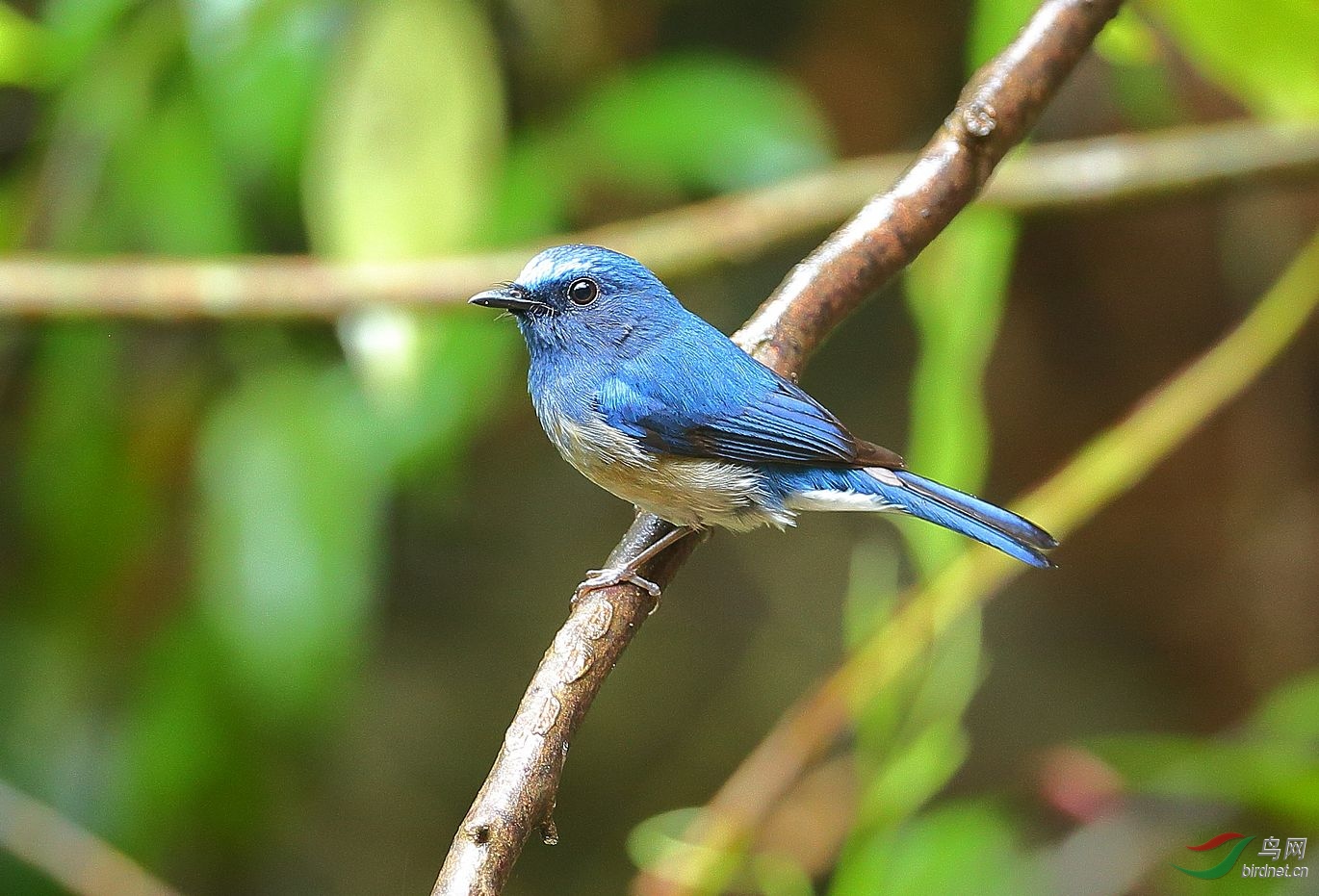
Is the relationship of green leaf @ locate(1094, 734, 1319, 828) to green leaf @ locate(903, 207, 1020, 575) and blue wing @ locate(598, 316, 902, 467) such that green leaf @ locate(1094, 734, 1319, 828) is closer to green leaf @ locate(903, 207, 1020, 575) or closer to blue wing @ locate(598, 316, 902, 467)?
green leaf @ locate(903, 207, 1020, 575)

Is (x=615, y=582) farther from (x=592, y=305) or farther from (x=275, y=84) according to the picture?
(x=275, y=84)

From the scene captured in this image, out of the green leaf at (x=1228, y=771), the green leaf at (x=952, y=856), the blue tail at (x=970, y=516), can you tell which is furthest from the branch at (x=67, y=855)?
the green leaf at (x=1228, y=771)

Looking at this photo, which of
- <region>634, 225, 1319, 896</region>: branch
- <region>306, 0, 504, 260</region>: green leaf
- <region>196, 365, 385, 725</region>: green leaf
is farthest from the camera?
<region>196, 365, 385, 725</region>: green leaf

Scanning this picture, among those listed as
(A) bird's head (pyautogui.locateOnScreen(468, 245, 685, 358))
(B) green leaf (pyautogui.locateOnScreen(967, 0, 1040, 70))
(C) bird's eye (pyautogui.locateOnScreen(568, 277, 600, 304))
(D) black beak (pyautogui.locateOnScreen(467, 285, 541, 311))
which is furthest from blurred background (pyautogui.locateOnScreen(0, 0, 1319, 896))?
(D) black beak (pyautogui.locateOnScreen(467, 285, 541, 311))

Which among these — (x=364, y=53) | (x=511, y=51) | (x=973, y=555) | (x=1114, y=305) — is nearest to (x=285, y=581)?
(x=364, y=53)

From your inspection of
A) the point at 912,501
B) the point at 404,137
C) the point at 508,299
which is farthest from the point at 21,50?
the point at 912,501

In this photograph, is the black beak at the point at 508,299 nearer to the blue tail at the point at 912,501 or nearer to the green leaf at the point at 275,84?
the blue tail at the point at 912,501

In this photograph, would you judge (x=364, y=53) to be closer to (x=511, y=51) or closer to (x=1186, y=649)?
(x=511, y=51)

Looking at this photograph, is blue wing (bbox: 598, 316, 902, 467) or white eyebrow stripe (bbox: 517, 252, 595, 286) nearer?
blue wing (bbox: 598, 316, 902, 467)
